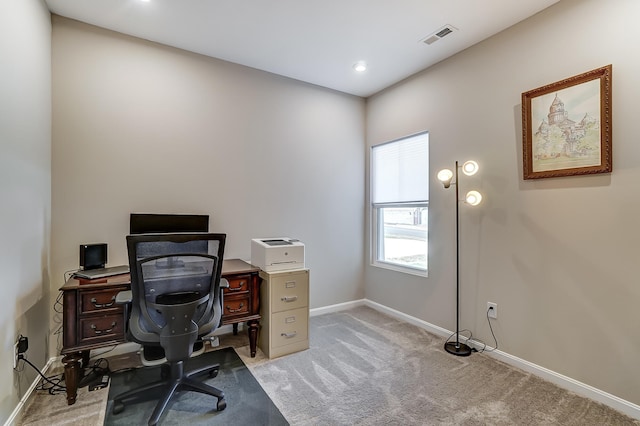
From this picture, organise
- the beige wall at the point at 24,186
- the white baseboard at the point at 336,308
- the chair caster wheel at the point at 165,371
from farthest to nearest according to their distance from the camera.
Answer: the white baseboard at the point at 336,308, the chair caster wheel at the point at 165,371, the beige wall at the point at 24,186

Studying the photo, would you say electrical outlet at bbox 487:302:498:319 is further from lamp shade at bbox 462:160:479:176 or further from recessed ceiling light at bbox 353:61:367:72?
recessed ceiling light at bbox 353:61:367:72

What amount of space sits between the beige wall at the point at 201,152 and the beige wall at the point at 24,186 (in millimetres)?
175

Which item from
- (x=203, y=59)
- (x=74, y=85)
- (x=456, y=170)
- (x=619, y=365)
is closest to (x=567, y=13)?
(x=456, y=170)

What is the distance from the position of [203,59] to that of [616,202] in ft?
11.7

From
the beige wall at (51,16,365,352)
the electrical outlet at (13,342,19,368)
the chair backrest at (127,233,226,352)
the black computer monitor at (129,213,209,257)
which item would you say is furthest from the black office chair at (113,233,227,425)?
the beige wall at (51,16,365,352)

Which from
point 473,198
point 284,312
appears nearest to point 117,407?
point 284,312

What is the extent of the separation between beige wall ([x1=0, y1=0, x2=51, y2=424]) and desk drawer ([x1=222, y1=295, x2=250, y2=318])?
1246 millimetres

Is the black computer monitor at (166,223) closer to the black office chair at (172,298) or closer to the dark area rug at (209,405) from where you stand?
the black office chair at (172,298)

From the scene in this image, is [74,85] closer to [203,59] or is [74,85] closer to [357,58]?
[203,59]

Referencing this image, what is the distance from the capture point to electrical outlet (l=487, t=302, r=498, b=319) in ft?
8.52

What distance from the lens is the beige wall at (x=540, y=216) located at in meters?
1.93

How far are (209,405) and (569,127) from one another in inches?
123

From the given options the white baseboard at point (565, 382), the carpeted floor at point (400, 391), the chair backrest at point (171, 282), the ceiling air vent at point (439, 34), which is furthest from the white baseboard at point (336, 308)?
the ceiling air vent at point (439, 34)

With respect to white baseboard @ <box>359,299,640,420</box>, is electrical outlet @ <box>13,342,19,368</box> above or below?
above
